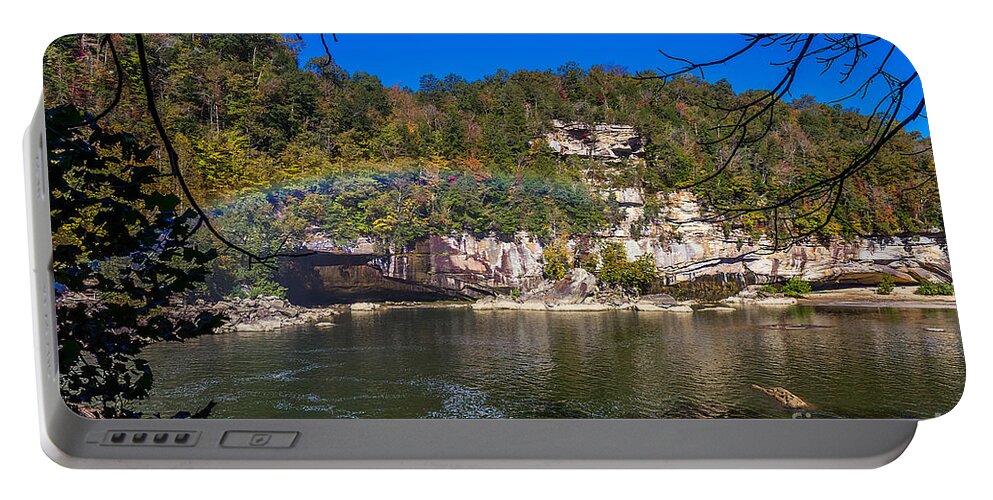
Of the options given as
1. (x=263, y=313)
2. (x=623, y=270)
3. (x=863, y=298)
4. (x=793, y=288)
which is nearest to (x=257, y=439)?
(x=263, y=313)

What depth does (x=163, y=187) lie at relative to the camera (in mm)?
2256

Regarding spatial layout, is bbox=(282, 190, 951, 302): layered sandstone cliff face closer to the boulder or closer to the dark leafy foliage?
the boulder

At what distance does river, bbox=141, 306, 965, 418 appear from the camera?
2178mm

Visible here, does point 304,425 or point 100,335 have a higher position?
point 100,335

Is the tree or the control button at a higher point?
the tree

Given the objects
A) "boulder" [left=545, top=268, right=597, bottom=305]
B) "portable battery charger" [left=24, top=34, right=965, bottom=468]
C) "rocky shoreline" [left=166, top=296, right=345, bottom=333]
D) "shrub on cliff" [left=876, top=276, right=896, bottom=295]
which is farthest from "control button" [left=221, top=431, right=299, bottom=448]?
"shrub on cliff" [left=876, top=276, right=896, bottom=295]

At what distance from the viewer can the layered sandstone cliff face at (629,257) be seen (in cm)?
227

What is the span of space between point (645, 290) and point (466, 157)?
62 cm

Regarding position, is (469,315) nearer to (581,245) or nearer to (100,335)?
(581,245)

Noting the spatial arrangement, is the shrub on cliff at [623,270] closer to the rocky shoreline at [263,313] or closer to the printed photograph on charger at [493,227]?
the printed photograph on charger at [493,227]

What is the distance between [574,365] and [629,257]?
335 mm

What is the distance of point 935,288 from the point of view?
2.24 metres

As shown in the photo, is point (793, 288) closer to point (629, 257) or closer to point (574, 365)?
point (629, 257)

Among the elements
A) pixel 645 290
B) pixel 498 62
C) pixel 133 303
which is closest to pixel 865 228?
pixel 645 290
